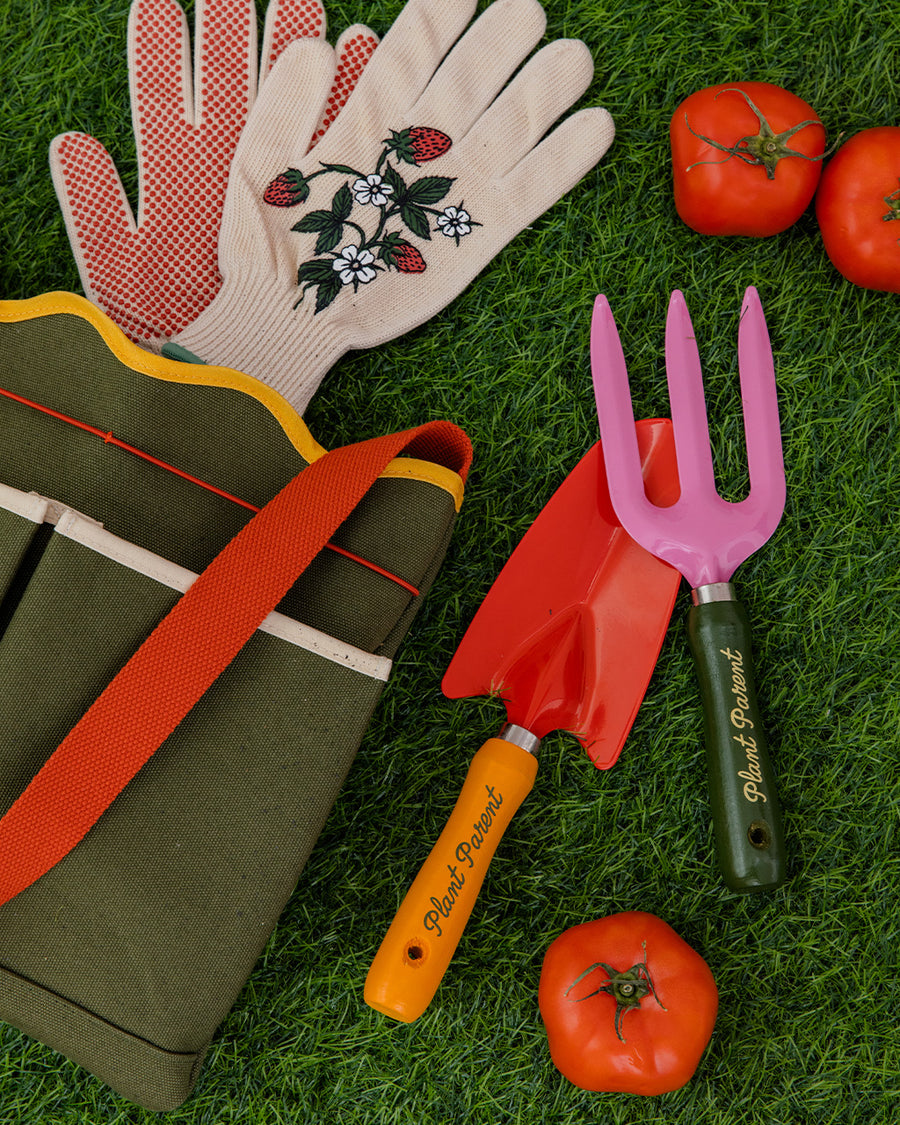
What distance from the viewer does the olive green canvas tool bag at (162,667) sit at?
82cm

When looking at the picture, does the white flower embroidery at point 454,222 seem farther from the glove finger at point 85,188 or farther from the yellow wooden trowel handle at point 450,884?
the yellow wooden trowel handle at point 450,884

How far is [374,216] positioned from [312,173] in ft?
0.33

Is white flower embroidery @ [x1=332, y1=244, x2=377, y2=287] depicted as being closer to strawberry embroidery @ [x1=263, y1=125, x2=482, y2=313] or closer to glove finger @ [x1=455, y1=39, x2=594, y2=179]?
strawberry embroidery @ [x1=263, y1=125, x2=482, y2=313]

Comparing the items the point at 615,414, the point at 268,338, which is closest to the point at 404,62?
the point at 268,338

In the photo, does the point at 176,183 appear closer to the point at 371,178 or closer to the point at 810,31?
the point at 371,178

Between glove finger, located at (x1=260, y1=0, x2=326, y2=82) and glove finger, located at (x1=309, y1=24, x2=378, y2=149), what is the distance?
35 mm

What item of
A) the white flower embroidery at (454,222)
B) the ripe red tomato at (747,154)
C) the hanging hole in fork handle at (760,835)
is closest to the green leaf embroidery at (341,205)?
the white flower embroidery at (454,222)

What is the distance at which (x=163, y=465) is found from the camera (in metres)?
0.89

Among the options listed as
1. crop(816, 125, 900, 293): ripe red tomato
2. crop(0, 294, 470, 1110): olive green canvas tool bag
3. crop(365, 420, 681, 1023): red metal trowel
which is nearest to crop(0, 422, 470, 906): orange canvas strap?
crop(0, 294, 470, 1110): olive green canvas tool bag

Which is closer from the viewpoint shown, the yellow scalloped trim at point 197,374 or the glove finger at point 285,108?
the yellow scalloped trim at point 197,374

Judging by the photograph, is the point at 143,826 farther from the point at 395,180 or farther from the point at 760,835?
the point at 395,180

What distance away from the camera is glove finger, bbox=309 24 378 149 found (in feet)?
3.81

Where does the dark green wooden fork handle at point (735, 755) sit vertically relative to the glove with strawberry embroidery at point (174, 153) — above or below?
below

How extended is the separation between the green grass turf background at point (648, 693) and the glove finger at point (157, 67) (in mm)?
45
